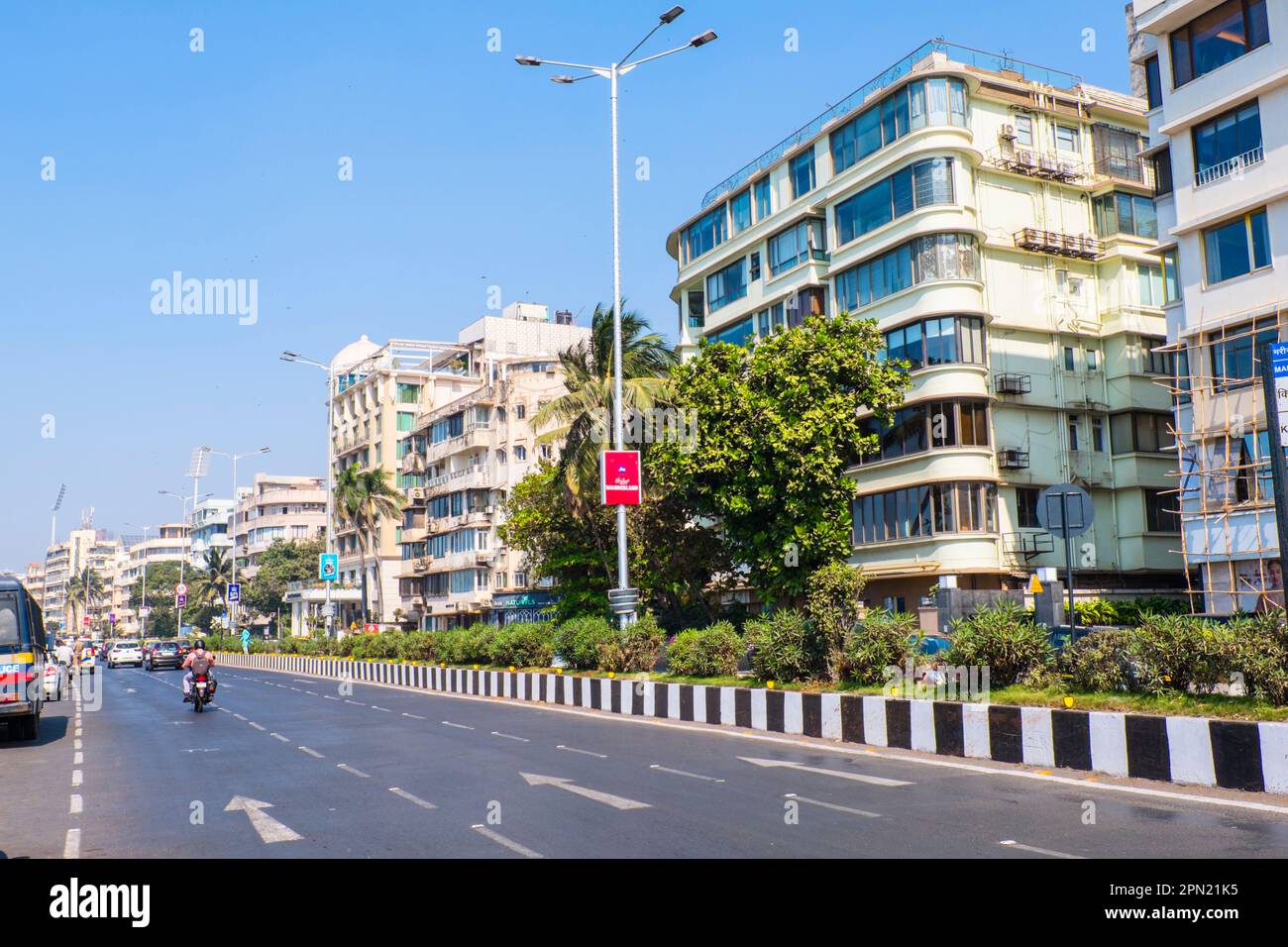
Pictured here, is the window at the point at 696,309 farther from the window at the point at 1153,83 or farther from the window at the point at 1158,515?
the window at the point at 1153,83

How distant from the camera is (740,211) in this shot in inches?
1988

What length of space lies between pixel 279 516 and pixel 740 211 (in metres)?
89.3

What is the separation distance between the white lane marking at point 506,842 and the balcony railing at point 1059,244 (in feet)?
123

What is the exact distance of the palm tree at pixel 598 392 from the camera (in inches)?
1357

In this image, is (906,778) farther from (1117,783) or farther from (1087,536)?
(1087,536)

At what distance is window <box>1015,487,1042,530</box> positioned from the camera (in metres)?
40.6

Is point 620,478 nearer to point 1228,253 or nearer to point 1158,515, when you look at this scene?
point 1228,253

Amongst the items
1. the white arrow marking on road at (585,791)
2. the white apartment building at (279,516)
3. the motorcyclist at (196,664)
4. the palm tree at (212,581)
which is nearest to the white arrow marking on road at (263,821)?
the white arrow marking on road at (585,791)

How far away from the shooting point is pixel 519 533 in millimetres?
41562

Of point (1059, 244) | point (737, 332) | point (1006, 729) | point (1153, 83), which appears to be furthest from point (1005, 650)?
point (737, 332)

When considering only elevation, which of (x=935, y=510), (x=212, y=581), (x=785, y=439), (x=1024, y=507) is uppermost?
(x=785, y=439)

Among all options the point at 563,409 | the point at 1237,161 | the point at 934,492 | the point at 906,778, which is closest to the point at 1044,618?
the point at 934,492

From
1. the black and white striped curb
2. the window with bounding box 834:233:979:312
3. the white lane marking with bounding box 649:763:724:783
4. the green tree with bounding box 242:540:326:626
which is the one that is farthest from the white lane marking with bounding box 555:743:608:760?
the green tree with bounding box 242:540:326:626

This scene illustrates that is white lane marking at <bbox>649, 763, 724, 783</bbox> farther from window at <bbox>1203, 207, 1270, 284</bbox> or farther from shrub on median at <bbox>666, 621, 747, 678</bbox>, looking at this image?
window at <bbox>1203, 207, 1270, 284</bbox>
